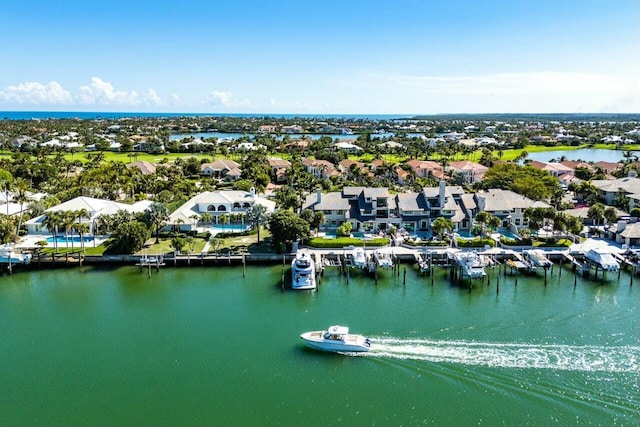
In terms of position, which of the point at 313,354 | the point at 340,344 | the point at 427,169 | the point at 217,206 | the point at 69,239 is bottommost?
the point at 313,354

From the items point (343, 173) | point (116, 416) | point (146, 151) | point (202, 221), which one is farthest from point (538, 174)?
point (146, 151)

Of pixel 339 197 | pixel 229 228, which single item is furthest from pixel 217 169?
pixel 339 197

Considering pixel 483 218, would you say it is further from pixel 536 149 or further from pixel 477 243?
pixel 536 149

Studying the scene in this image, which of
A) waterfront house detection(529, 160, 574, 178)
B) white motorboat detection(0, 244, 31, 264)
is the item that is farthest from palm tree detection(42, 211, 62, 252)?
waterfront house detection(529, 160, 574, 178)

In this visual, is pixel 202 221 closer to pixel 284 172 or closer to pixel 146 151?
pixel 284 172

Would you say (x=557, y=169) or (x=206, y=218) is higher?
(x=557, y=169)

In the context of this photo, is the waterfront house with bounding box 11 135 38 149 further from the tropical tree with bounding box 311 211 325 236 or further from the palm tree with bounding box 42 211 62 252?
the tropical tree with bounding box 311 211 325 236

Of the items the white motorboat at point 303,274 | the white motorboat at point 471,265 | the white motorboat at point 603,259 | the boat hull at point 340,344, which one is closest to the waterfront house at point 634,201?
the white motorboat at point 603,259
